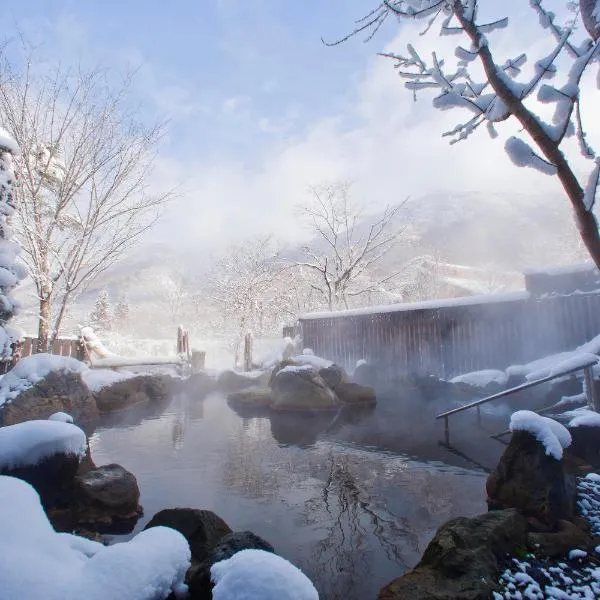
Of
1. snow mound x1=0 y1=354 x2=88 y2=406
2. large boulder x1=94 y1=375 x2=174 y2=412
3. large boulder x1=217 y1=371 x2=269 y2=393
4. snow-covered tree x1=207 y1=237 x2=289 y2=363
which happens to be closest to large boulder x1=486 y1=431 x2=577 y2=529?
snow mound x1=0 y1=354 x2=88 y2=406

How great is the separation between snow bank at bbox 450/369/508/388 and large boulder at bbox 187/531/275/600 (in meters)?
11.3

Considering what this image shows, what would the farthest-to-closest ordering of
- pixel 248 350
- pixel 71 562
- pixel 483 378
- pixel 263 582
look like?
pixel 248 350
pixel 483 378
pixel 71 562
pixel 263 582

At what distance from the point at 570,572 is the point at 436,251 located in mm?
40142

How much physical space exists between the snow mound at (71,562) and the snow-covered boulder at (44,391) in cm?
714

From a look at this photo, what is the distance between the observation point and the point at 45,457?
4910 millimetres

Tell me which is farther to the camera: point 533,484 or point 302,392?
point 302,392

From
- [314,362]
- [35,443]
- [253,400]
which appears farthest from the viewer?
[314,362]

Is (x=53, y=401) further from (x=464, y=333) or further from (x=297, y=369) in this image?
(x=464, y=333)

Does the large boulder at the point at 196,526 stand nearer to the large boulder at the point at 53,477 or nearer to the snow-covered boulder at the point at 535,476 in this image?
the large boulder at the point at 53,477

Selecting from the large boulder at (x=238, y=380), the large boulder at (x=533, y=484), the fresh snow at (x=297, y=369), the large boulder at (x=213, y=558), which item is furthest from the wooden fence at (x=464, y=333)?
the large boulder at (x=213, y=558)

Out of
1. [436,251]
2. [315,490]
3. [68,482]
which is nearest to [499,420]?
[315,490]

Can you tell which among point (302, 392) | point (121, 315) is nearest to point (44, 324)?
point (302, 392)

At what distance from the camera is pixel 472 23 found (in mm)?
2182

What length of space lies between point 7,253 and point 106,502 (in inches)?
185
